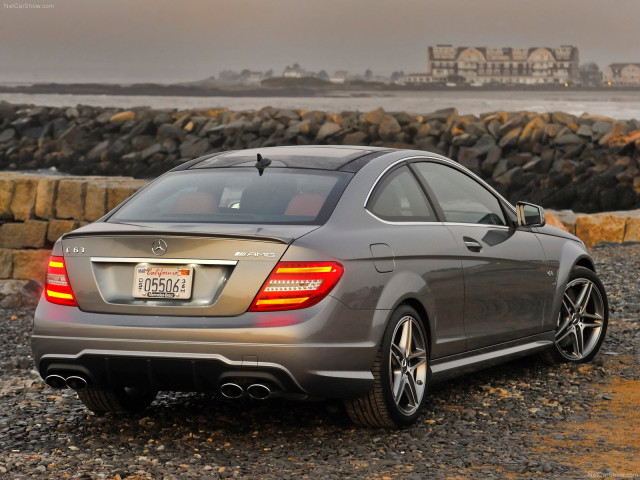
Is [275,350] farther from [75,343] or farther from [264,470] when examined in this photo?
[75,343]

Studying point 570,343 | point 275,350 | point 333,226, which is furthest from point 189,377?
point 570,343

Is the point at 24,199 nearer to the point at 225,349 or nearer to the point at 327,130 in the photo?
the point at 225,349

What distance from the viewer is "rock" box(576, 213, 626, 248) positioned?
1878cm

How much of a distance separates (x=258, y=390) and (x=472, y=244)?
1.90 m

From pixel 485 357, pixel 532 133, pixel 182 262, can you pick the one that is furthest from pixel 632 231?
pixel 532 133

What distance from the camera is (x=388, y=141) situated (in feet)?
154

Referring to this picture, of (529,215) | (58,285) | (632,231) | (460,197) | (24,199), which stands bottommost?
(632,231)

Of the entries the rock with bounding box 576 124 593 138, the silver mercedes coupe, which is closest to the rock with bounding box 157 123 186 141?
the rock with bounding box 576 124 593 138

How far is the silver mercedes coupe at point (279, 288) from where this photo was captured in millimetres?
5676

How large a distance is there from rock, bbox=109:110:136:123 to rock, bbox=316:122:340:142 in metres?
14.0

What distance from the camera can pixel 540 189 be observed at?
41.3 metres

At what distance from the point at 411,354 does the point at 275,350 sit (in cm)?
103

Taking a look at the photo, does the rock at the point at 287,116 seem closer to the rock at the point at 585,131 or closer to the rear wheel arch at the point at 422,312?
the rock at the point at 585,131

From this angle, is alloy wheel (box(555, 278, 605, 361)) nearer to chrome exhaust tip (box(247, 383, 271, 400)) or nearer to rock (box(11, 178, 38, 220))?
chrome exhaust tip (box(247, 383, 271, 400))
